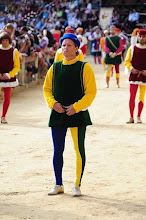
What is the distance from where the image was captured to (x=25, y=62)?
1811 cm

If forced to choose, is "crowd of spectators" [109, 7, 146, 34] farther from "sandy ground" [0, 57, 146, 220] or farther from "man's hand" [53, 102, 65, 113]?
"man's hand" [53, 102, 65, 113]

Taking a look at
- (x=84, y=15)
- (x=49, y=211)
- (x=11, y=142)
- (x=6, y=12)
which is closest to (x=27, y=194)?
(x=49, y=211)

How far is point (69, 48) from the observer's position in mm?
6652

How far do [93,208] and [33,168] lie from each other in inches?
76.2

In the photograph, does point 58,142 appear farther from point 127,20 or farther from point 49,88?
point 127,20

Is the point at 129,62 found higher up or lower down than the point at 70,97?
lower down

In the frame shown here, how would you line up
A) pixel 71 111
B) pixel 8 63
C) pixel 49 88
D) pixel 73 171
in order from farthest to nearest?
pixel 8 63 → pixel 73 171 → pixel 49 88 → pixel 71 111

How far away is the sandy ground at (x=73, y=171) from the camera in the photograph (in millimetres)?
Result: 6195

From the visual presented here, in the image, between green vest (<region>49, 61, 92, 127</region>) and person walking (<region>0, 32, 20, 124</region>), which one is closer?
green vest (<region>49, 61, 92, 127</region>)

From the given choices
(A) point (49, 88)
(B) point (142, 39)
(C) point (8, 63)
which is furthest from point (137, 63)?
(A) point (49, 88)

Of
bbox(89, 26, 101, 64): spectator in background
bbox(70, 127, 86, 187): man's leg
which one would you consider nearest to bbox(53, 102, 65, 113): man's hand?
bbox(70, 127, 86, 187): man's leg

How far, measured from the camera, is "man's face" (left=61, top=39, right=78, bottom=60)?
664 centimetres

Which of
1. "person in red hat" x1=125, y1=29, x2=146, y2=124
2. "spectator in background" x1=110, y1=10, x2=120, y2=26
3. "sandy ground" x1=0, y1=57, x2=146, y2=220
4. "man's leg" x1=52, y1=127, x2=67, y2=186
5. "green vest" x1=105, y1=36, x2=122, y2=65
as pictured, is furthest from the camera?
"spectator in background" x1=110, y1=10, x2=120, y2=26

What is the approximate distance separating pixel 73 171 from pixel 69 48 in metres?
1.86
